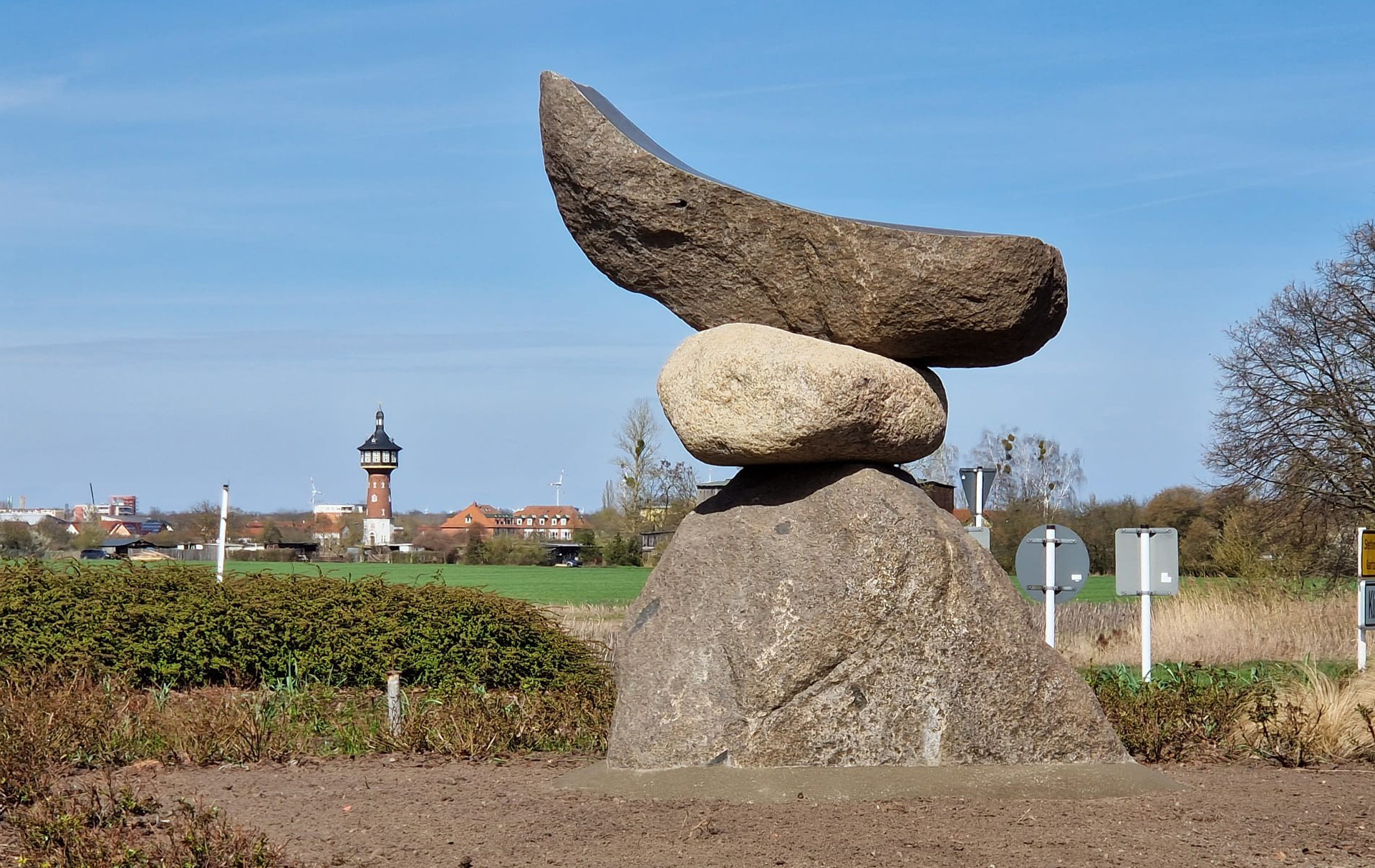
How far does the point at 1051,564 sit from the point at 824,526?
5.66 m

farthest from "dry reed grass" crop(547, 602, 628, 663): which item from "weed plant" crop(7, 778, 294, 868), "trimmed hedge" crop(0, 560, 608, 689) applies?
"weed plant" crop(7, 778, 294, 868)

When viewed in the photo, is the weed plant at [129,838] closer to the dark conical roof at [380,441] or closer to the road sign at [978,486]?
the road sign at [978,486]

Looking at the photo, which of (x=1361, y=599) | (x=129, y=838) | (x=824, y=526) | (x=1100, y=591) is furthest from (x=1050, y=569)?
(x=1100, y=591)

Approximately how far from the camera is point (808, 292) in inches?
281

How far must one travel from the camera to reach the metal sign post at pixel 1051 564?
38.4ft

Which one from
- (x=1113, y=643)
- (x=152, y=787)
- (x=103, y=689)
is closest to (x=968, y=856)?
(x=152, y=787)

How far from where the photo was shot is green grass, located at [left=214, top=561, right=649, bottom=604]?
88.1ft

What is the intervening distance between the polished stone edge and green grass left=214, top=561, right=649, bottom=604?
16963 millimetres

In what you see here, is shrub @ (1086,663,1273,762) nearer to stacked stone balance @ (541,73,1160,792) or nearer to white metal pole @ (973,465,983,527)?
stacked stone balance @ (541,73,1160,792)

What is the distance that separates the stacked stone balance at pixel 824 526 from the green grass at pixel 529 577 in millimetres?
16681

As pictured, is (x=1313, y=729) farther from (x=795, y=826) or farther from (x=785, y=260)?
(x=785, y=260)

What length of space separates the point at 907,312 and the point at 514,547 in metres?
38.8

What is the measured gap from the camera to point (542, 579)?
113 feet

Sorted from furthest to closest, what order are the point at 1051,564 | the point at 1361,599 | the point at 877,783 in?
the point at 1361,599 < the point at 1051,564 < the point at 877,783
